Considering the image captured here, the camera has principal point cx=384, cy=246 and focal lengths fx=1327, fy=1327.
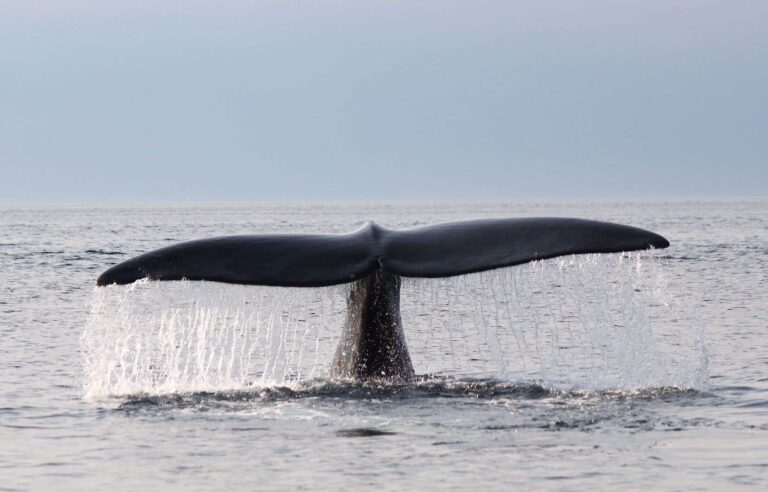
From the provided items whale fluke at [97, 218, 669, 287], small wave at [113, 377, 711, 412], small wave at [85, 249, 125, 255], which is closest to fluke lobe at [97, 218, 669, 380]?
whale fluke at [97, 218, 669, 287]

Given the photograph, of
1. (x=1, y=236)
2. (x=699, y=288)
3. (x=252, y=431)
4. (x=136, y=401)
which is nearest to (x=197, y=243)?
(x=252, y=431)

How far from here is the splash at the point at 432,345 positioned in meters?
11.5

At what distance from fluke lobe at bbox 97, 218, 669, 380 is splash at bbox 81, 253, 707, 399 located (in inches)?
9.5

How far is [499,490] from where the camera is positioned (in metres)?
7.62

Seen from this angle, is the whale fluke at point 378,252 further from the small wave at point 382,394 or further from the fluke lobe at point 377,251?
the small wave at point 382,394

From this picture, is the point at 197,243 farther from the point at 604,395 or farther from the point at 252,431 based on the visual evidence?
the point at 604,395

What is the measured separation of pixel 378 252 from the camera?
350 inches

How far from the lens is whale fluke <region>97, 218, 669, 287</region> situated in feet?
27.1

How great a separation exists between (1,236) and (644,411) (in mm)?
50723

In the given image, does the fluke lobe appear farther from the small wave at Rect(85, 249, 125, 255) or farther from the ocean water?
the small wave at Rect(85, 249, 125, 255)

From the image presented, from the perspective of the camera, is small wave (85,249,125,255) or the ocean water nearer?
the ocean water

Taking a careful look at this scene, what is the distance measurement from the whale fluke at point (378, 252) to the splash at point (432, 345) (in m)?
0.24

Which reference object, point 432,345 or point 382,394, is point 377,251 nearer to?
point 382,394

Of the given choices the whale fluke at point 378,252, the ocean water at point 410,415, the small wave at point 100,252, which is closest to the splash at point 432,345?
the ocean water at point 410,415
